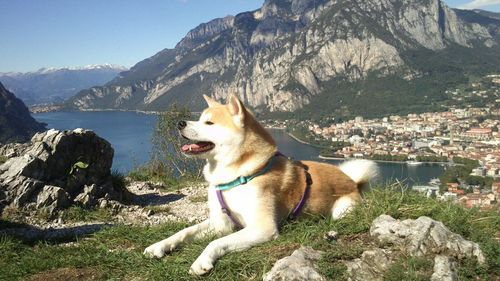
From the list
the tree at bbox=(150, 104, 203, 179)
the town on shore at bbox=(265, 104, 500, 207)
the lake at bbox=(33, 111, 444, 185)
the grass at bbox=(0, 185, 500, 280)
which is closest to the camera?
the grass at bbox=(0, 185, 500, 280)

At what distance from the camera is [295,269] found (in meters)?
3.15

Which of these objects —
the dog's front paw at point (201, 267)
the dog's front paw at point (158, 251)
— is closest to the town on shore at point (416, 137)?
the dog's front paw at point (158, 251)

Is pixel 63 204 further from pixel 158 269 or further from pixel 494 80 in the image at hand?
pixel 494 80

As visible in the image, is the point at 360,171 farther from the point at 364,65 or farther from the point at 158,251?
the point at 364,65

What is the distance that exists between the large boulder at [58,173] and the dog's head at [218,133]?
4.74 m

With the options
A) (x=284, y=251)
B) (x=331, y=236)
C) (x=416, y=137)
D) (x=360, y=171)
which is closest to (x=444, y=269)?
(x=331, y=236)

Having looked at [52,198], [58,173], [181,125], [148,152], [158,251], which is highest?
[181,125]

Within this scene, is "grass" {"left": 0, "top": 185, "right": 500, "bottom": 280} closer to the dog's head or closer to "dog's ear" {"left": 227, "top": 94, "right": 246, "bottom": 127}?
the dog's head

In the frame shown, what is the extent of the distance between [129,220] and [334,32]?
190m

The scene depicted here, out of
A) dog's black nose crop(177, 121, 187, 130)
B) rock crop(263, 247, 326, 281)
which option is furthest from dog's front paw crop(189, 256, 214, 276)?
dog's black nose crop(177, 121, 187, 130)

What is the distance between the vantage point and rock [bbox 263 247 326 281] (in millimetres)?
3100

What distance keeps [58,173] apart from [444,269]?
26.3 feet

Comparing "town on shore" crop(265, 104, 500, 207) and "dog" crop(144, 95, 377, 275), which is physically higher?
"dog" crop(144, 95, 377, 275)

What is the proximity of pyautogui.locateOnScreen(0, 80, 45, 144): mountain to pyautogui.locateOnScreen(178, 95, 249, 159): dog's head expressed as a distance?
7993 cm
